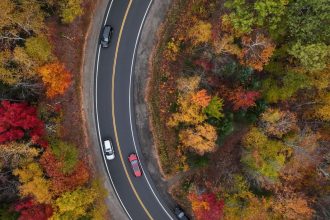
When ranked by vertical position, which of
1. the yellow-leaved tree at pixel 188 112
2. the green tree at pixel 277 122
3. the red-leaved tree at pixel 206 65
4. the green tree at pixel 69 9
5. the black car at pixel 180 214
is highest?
the green tree at pixel 69 9

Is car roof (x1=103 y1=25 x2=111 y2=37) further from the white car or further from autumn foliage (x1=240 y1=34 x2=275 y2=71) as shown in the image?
autumn foliage (x1=240 y1=34 x2=275 y2=71)

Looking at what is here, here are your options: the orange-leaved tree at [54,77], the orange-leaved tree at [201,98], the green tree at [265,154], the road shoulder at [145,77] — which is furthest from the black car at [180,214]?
the orange-leaved tree at [54,77]

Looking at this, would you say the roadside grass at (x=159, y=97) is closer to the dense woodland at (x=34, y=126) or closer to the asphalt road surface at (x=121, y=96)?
the asphalt road surface at (x=121, y=96)

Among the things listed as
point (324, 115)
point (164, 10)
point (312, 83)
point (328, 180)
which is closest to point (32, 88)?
point (164, 10)

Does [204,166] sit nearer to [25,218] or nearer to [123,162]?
[123,162]

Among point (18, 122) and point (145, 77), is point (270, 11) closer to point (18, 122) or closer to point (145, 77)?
point (145, 77)

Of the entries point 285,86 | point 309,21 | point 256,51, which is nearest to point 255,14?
point 256,51
